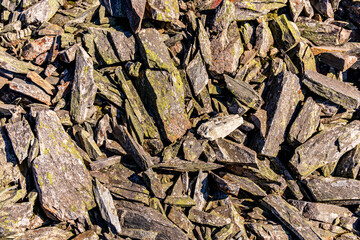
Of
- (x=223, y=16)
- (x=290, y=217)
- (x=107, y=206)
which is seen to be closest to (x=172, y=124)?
(x=107, y=206)

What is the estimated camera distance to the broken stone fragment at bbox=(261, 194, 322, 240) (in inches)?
358

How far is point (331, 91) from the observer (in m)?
10.3

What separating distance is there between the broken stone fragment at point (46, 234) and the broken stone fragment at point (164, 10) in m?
8.12

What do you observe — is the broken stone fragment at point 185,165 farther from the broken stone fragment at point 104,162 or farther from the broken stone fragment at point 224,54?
the broken stone fragment at point 224,54

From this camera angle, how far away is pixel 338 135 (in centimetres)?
1043

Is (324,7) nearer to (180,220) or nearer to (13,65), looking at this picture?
(180,220)

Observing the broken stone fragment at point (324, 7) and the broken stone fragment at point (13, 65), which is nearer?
the broken stone fragment at point (13, 65)

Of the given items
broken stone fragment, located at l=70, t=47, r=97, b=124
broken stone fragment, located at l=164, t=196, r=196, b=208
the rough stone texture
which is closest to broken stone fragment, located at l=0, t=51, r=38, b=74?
broken stone fragment, located at l=70, t=47, r=97, b=124

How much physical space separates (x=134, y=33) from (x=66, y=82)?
3206 millimetres

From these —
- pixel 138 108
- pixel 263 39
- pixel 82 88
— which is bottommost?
pixel 138 108

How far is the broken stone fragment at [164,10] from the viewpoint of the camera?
9508 millimetres

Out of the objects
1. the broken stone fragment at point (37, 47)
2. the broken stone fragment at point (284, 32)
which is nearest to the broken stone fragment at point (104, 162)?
the broken stone fragment at point (37, 47)

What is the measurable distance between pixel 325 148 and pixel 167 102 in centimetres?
662

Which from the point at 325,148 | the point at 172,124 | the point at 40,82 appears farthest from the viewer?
the point at 325,148
